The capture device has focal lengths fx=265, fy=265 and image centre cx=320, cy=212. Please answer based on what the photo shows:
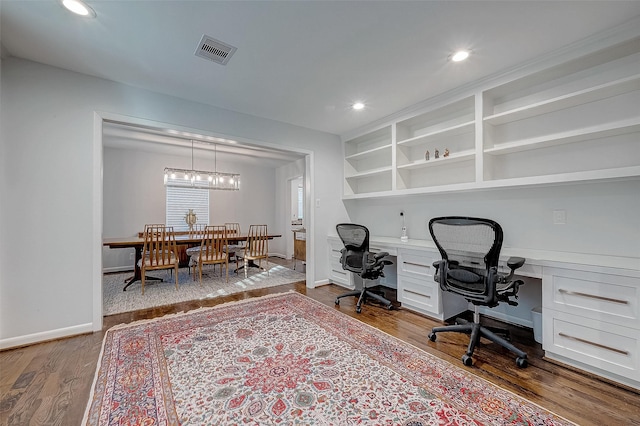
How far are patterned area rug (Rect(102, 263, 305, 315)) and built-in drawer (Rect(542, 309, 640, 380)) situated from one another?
3279 mm

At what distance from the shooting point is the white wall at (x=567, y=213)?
2084mm

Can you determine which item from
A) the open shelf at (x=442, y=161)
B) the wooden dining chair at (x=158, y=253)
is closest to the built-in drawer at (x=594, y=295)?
the open shelf at (x=442, y=161)

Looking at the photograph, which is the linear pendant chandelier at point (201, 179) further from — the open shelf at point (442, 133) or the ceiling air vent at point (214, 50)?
the open shelf at point (442, 133)

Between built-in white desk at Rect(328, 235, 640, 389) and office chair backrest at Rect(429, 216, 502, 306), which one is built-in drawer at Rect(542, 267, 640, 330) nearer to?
built-in white desk at Rect(328, 235, 640, 389)

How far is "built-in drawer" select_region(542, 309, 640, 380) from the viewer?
166 centimetres

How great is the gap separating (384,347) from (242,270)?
149 inches

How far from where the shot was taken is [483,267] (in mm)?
2119

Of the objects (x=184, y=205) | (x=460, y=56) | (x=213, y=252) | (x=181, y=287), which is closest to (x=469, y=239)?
(x=460, y=56)

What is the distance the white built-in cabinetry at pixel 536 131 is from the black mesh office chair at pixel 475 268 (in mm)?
701

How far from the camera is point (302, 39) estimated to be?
6.65 ft

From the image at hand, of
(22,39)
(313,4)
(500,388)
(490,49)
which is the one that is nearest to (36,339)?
(22,39)

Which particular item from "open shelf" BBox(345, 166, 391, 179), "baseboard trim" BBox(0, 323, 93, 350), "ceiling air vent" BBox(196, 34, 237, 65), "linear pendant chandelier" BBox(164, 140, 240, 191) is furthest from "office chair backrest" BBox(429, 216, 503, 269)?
"linear pendant chandelier" BBox(164, 140, 240, 191)

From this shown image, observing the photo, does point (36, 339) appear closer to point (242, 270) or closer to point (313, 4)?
point (242, 270)

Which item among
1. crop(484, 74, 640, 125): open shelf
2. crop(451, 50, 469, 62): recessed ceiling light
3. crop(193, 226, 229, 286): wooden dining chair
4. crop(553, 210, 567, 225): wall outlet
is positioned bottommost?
crop(193, 226, 229, 286): wooden dining chair
